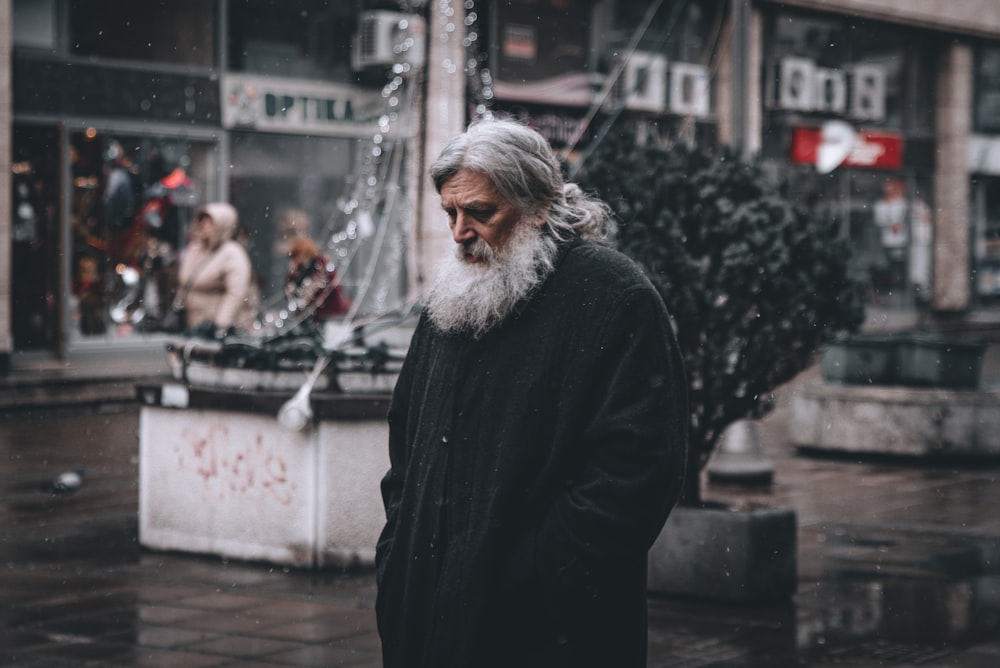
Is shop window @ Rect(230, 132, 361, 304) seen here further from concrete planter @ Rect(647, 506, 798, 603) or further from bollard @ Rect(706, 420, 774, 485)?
concrete planter @ Rect(647, 506, 798, 603)

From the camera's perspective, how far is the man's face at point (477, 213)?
9.99ft

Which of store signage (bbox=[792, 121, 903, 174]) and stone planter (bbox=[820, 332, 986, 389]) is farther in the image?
store signage (bbox=[792, 121, 903, 174])

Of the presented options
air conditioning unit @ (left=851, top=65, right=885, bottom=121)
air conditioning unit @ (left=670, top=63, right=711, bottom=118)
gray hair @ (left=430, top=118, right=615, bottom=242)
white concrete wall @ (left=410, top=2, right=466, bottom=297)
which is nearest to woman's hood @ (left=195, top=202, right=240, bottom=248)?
white concrete wall @ (left=410, top=2, right=466, bottom=297)

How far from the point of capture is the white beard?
9.89ft

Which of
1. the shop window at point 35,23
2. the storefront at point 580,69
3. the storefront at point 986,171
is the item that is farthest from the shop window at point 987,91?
the shop window at point 35,23

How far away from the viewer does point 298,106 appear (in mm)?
18641

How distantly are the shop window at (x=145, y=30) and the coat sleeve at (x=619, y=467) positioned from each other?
14.8 m

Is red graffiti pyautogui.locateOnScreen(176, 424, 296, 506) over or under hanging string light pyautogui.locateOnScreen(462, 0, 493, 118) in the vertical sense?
under

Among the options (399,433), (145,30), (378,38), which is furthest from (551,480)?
(378,38)

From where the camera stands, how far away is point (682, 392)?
117 inches

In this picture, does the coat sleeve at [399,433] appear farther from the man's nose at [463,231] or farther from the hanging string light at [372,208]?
the hanging string light at [372,208]

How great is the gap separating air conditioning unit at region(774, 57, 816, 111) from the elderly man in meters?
22.7

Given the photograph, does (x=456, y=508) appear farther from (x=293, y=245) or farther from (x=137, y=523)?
(x=293, y=245)

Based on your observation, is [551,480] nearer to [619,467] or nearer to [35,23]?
[619,467]
